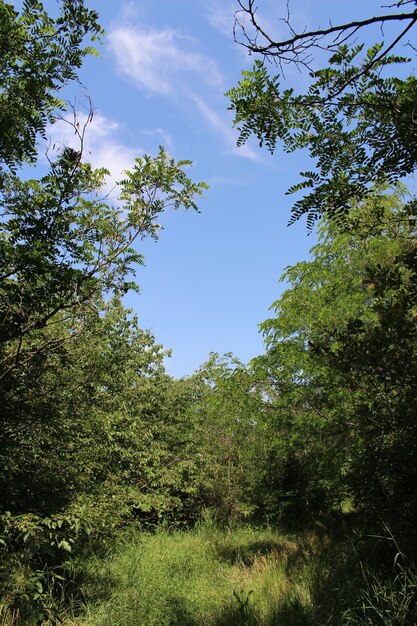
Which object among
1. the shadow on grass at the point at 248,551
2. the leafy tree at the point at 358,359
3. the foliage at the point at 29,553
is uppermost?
the leafy tree at the point at 358,359

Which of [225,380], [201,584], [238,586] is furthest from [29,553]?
[225,380]

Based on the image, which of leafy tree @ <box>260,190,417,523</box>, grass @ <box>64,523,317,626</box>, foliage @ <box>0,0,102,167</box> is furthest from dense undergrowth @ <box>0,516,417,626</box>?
foliage @ <box>0,0,102,167</box>

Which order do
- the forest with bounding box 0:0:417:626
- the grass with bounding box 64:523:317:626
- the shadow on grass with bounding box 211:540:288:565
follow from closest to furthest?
the forest with bounding box 0:0:417:626 → the grass with bounding box 64:523:317:626 → the shadow on grass with bounding box 211:540:288:565

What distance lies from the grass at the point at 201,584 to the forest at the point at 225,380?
38 millimetres

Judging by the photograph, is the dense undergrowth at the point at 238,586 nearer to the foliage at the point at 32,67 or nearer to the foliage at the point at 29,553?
the foliage at the point at 29,553

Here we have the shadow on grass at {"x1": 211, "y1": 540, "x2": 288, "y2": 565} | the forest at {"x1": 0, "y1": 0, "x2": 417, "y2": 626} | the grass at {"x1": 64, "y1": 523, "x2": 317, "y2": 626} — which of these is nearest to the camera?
the forest at {"x1": 0, "y1": 0, "x2": 417, "y2": 626}

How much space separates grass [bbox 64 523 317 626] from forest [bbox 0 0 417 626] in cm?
4

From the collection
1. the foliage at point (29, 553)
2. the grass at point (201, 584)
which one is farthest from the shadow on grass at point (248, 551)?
the foliage at point (29, 553)

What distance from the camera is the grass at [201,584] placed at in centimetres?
521

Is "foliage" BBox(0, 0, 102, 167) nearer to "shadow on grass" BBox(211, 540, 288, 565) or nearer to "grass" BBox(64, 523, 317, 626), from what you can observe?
"grass" BBox(64, 523, 317, 626)

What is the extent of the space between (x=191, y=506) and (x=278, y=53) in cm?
1352

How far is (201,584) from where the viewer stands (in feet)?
23.1

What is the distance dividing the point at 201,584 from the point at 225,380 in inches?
152

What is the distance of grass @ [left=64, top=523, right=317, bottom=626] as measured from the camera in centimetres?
521
